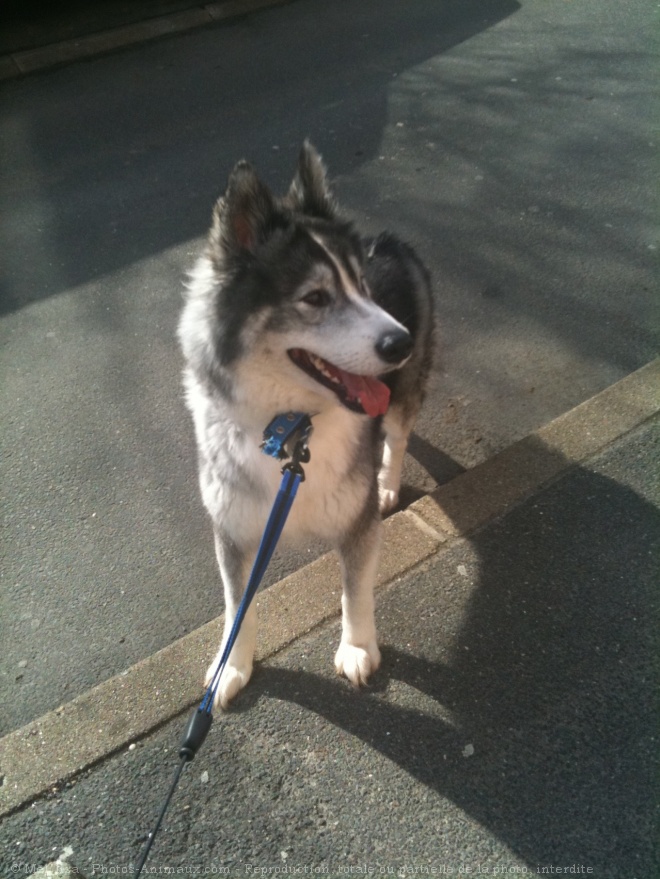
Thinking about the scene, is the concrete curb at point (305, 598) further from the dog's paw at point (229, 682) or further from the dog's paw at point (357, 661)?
the dog's paw at point (357, 661)

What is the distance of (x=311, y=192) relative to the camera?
99.5 inches

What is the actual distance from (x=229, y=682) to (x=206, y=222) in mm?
4040

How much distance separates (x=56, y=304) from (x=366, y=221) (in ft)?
8.00

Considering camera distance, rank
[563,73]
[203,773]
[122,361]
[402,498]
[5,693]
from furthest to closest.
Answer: [563,73], [122,361], [402,498], [5,693], [203,773]

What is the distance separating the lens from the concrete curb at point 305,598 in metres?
2.50

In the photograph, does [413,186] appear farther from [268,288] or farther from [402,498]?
[268,288]

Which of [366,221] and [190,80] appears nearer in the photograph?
[366,221]

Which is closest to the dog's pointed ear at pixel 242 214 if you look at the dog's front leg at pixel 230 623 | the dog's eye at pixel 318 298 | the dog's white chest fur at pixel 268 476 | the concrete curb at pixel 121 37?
the dog's eye at pixel 318 298

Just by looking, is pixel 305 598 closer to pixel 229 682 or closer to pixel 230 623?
pixel 230 623

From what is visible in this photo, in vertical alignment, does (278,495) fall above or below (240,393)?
below

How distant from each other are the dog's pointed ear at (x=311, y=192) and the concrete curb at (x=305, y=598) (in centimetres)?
149

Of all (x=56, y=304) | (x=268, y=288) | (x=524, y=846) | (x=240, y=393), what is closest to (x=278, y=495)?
(x=240, y=393)

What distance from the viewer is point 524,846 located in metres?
2.18

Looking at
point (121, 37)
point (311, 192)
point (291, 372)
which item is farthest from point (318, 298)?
point (121, 37)
